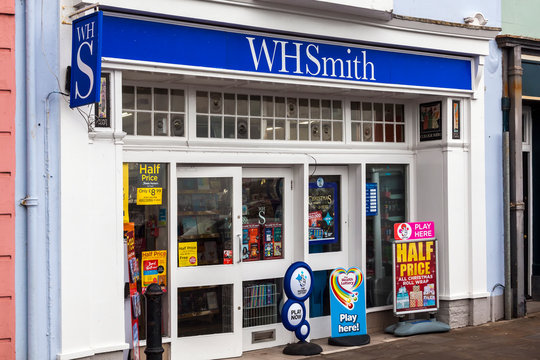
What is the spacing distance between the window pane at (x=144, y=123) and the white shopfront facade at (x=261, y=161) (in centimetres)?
1

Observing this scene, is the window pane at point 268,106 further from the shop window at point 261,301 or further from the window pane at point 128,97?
the shop window at point 261,301

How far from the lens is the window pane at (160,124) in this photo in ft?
24.0

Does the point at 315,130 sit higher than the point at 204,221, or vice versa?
the point at 315,130

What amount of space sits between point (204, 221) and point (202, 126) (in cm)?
104

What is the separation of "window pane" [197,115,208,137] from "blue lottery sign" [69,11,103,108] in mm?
1812

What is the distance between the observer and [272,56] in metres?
7.52

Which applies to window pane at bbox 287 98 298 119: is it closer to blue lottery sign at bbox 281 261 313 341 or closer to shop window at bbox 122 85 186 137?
shop window at bbox 122 85 186 137

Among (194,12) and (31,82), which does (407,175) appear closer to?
(194,12)

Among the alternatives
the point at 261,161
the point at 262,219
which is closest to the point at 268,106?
the point at 261,161

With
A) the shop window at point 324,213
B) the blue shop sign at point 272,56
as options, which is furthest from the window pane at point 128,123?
the shop window at point 324,213

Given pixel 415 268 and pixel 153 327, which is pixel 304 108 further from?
pixel 153 327

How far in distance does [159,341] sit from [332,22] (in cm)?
412

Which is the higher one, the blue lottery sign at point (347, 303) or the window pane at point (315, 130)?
the window pane at point (315, 130)

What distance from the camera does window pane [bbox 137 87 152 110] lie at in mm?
7219
